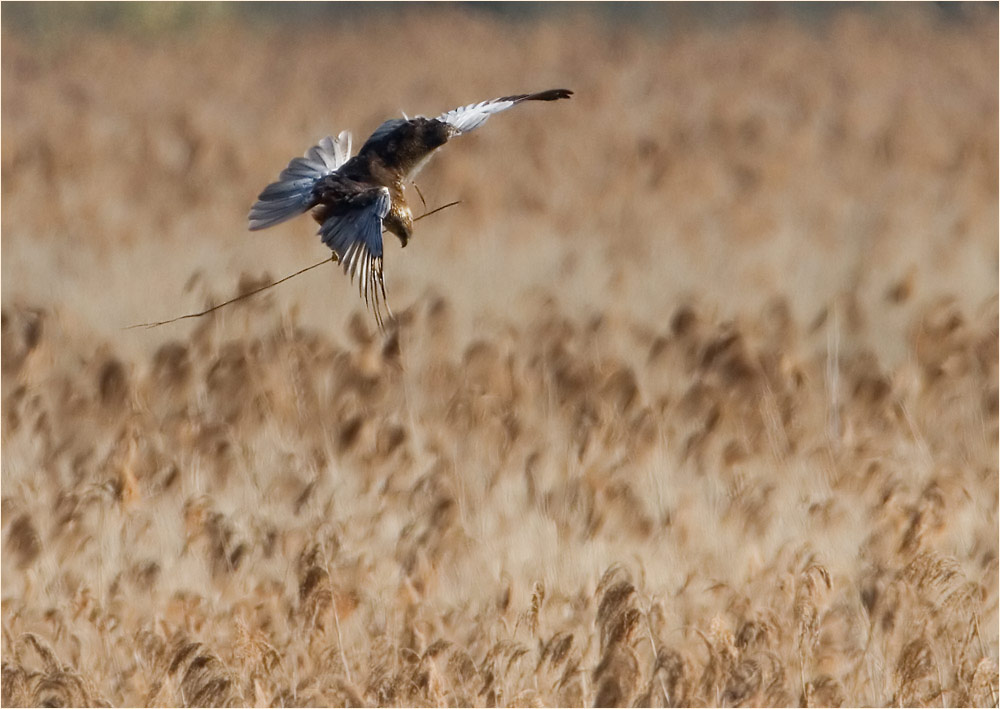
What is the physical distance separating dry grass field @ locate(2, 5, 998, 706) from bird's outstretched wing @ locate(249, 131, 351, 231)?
835mm

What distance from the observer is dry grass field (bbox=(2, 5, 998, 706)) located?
374cm

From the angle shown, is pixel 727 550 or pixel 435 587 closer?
pixel 435 587

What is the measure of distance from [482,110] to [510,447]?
1561mm

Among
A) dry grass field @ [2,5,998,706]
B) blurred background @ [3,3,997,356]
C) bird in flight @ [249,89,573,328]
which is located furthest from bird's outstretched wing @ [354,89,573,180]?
blurred background @ [3,3,997,356]

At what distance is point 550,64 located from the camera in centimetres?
1157

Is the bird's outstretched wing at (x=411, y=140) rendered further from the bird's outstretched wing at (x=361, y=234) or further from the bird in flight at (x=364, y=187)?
the bird's outstretched wing at (x=361, y=234)

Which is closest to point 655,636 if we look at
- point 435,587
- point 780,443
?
A: point 435,587

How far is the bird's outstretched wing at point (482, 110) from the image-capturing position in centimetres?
302

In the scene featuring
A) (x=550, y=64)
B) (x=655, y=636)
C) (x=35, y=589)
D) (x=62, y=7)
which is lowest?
(x=655, y=636)

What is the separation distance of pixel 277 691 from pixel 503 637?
541 mm

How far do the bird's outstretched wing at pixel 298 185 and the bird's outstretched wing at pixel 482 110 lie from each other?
222mm

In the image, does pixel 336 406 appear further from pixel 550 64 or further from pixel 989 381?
pixel 550 64

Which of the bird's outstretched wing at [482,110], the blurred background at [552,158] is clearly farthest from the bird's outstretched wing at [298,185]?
the blurred background at [552,158]

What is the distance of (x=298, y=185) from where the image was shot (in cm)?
306
